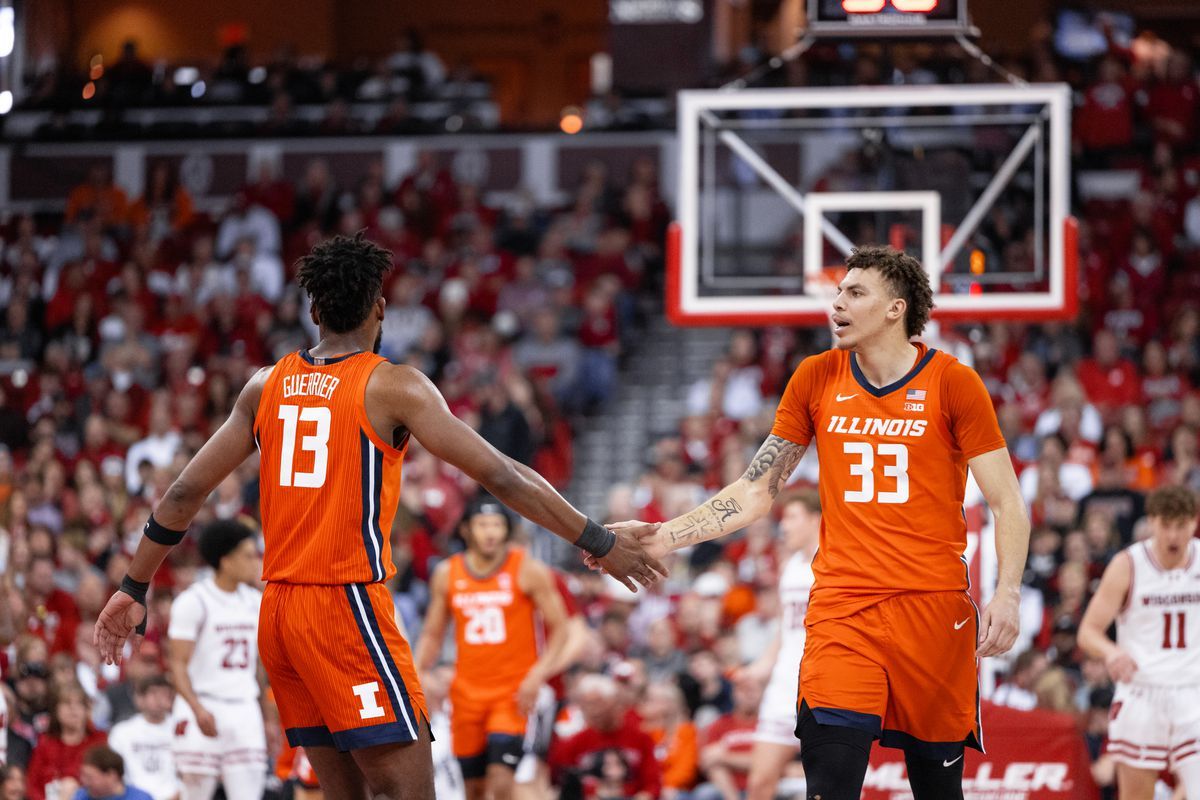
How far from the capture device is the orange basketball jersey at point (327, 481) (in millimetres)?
5832

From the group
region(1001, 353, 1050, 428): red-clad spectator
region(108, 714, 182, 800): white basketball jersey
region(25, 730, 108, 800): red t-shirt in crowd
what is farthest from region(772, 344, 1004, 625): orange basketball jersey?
region(1001, 353, 1050, 428): red-clad spectator

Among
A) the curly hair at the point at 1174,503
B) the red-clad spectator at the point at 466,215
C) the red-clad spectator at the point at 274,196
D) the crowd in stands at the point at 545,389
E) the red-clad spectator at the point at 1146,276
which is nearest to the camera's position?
the curly hair at the point at 1174,503

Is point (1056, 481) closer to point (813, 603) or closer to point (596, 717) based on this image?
point (596, 717)

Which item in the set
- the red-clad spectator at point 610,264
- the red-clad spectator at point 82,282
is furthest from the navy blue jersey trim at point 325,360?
the red-clad spectator at point 82,282

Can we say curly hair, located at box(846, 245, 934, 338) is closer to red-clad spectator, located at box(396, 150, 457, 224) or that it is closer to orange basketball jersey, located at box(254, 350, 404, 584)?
orange basketball jersey, located at box(254, 350, 404, 584)

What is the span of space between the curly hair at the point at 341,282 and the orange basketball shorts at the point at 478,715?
179 inches

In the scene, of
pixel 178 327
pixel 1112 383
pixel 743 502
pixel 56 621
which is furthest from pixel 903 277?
pixel 178 327

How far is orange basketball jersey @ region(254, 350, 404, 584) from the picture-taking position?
5832 millimetres

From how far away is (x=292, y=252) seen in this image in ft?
70.9

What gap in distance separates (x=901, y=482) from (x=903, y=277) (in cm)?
83

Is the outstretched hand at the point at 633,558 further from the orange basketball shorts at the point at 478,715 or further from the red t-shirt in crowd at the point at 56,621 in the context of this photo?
the red t-shirt in crowd at the point at 56,621

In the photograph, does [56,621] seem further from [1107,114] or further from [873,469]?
[1107,114]

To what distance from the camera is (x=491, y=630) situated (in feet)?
33.7

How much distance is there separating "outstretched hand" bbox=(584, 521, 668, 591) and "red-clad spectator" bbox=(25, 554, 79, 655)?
9379 millimetres
